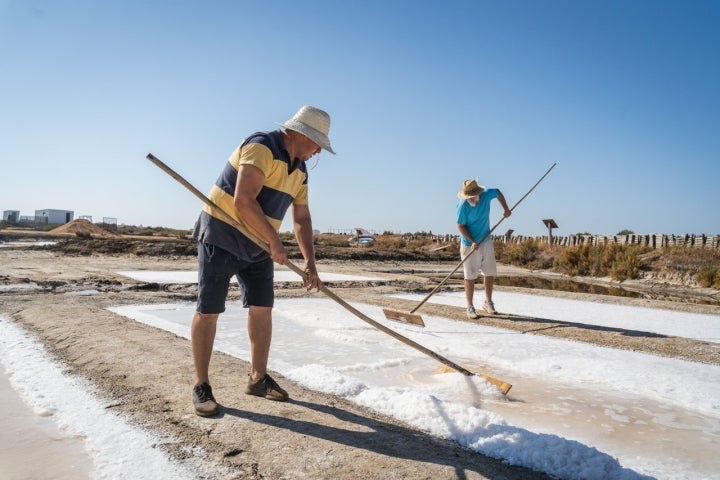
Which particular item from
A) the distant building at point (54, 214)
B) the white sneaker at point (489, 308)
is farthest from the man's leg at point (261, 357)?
the distant building at point (54, 214)

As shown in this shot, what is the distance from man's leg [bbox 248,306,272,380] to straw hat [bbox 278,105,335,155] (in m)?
0.88

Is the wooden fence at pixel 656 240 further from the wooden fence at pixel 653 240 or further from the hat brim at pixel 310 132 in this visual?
the hat brim at pixel 310 132

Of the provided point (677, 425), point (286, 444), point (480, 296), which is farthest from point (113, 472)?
point (480, 296)

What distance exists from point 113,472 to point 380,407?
1.22 meters

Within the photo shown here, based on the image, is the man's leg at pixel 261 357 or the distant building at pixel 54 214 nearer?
the man's leg at pixel 261 357

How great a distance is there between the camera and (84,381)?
2.85 meters

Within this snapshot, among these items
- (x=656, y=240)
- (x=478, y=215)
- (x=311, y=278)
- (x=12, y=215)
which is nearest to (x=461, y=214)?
(x=478, y=215)

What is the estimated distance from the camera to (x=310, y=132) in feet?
8.23

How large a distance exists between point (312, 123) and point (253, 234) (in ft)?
1.99

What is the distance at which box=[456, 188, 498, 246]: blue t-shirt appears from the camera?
18.6ft

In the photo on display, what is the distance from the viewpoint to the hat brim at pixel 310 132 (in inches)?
98.0

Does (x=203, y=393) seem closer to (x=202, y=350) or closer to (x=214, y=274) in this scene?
(x=202, y=350)

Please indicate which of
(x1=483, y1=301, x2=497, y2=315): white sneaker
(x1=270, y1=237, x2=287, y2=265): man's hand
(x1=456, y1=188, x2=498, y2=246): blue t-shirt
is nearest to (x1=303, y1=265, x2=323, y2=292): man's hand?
(x1=270, y1=237, x2=287, y2=265): man's hand

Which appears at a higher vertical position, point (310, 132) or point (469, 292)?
point (310, 132)
